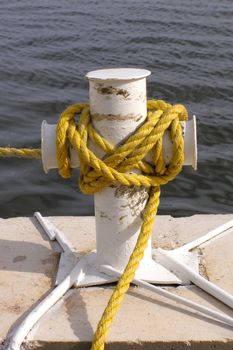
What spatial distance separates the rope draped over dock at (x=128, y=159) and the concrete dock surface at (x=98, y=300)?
4.0 inches

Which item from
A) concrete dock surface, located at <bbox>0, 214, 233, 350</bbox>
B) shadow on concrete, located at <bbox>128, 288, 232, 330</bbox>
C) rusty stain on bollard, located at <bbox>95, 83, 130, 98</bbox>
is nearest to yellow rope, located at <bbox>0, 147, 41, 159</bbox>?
concrete dock surface, located at <bbox>0, 214, 233, 350</bbox>

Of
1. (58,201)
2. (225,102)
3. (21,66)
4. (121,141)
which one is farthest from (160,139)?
(21,66)

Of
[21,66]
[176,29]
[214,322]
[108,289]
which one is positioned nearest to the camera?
[214,322]

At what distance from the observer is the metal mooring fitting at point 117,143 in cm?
212

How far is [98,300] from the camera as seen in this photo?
2250 millimetres

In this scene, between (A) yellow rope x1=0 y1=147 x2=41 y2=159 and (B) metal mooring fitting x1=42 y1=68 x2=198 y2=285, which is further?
(A) yellow rope x1=0 y1=147 x2=41 y2=159

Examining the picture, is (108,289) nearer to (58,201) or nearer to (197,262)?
(197,262)

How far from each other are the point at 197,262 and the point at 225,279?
0.14 metres

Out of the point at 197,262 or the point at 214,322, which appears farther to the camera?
the point at 197,262

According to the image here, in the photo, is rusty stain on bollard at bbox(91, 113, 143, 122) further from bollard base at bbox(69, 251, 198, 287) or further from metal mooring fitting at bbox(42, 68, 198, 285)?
bollard base at bbox(69, 251, 198, 287)

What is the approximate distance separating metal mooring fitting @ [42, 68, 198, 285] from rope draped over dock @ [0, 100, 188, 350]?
0.03 meters

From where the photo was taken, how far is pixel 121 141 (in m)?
2.16

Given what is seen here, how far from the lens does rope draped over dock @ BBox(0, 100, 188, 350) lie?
212 cm

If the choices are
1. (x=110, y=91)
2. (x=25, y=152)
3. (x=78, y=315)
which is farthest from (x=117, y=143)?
(x=78, y=315)
